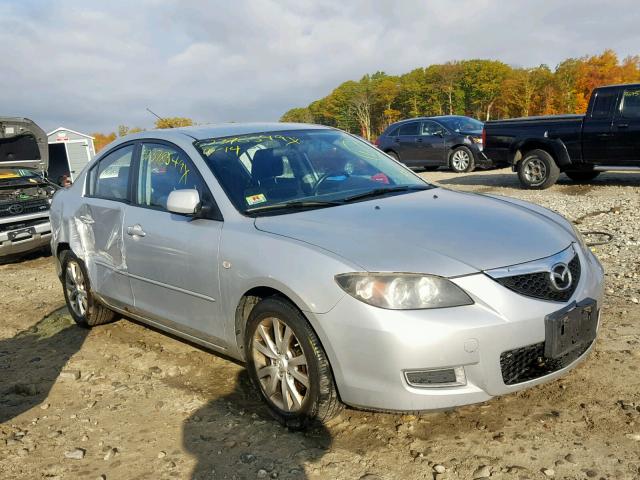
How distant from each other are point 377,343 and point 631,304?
2.94 m

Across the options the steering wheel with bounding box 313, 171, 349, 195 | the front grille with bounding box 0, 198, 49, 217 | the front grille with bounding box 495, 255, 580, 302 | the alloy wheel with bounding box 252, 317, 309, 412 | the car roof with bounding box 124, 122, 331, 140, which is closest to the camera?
the front grille with bounding box 495, 255, 580, 302

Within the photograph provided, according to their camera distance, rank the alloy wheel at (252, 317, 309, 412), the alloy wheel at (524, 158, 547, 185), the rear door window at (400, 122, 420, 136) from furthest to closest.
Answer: the rear door window at (400, 122, 420, 136) → the alloy wheel at (524, 158, 547, 185) → the alloy wheel at (252, 317, 309, 412)

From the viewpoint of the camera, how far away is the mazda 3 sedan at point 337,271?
2715 millimetres

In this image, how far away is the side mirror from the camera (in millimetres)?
3496

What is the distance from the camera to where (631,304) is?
4.68 meters

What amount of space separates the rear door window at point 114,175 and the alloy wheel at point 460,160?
13162mm

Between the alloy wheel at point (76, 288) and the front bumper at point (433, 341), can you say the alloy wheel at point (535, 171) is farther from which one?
the front bumper at point (433, 341)

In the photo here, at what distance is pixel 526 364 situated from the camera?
2814mm

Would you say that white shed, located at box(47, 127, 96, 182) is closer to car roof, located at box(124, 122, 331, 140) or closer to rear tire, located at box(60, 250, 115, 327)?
rear tire, located at box(60, 250, 115, 327)

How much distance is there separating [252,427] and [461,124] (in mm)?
15099

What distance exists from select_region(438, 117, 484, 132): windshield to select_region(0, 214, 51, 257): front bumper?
11759 millimetres

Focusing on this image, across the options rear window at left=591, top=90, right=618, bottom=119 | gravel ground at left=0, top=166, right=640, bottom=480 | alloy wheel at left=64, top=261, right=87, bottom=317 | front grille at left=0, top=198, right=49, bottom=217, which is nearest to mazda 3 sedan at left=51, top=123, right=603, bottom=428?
gravel ground at left=0, top=166, right=640, bottom=480

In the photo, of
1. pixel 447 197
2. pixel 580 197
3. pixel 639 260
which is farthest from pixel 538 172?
pixel 447 197

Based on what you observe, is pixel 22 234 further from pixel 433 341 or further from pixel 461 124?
pixel 461 124
